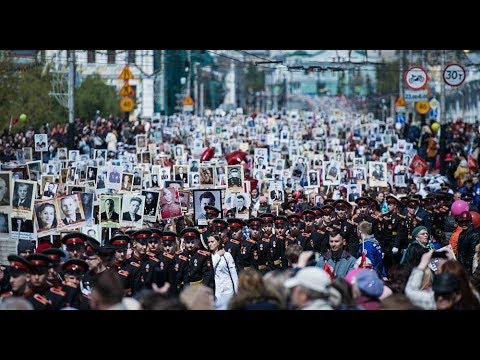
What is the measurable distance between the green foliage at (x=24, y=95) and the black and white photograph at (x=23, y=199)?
29.4 m

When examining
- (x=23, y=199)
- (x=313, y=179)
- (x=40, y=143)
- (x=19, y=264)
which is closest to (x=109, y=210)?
A: (x=23, y=199)

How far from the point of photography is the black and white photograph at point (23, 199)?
1886 centimetres

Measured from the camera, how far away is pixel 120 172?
2586cm

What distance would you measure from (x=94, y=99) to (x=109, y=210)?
45368 millimetres

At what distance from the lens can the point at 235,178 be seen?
2533cm

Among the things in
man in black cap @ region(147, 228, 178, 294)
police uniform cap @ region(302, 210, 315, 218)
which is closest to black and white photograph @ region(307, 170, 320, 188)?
police uniform cap @ region(302, 210, 315, 218)

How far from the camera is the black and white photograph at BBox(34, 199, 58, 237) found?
18953 millimetres

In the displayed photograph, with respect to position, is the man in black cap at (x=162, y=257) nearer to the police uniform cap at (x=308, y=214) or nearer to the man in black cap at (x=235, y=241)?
the man in black cap at (x=235, y=241)

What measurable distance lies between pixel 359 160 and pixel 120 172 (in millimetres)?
9710

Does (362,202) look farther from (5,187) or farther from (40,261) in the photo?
(40,261)

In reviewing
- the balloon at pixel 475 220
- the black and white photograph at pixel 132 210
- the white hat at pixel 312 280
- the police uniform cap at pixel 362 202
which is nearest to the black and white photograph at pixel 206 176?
the police uniform cap at pixel 362 202

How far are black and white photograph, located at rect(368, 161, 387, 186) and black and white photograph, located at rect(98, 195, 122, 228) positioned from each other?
33.6ft
